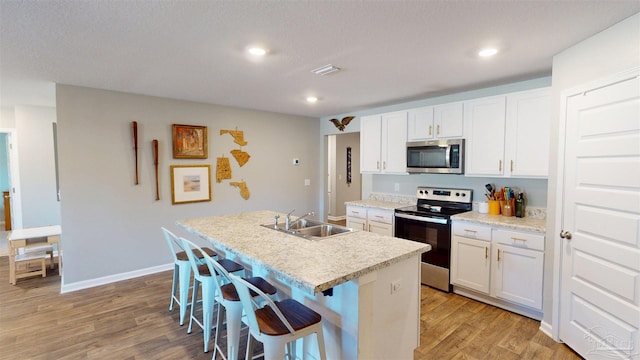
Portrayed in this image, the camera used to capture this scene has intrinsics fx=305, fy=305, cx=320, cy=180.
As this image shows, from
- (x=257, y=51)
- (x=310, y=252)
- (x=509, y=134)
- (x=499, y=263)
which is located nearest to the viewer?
(x=310, y=252)

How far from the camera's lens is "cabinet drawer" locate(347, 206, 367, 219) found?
14.2 feet

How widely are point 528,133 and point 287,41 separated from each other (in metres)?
2.48

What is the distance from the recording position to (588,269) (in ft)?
7.19

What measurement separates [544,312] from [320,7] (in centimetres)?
302

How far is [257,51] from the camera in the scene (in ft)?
7.87

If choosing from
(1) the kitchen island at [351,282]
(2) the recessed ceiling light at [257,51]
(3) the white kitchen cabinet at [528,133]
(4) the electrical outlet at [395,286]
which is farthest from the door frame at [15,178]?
(3) the white kitchen cabinet at [528,133]

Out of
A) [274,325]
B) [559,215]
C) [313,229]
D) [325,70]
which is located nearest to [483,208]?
[559,215]

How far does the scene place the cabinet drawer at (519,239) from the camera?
2732mm

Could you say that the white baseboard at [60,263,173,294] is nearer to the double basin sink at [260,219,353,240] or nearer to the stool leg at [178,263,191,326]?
the stool leg at [178,263,191,326]

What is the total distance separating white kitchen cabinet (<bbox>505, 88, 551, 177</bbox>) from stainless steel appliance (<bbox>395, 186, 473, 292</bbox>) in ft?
2.57

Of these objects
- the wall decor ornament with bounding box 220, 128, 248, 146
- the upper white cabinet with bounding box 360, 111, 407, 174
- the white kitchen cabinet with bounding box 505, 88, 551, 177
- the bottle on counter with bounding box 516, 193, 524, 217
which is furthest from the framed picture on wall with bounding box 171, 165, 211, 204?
the bottle on counter with bounding box 516, 193, 524, 217

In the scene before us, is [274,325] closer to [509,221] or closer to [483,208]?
[509,221]

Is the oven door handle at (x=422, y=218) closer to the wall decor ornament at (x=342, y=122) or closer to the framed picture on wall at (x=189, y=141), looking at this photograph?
the wall decor ornament at (x=342, y=122)

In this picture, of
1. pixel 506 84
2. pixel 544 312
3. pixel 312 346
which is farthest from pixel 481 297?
pixel 506 84
